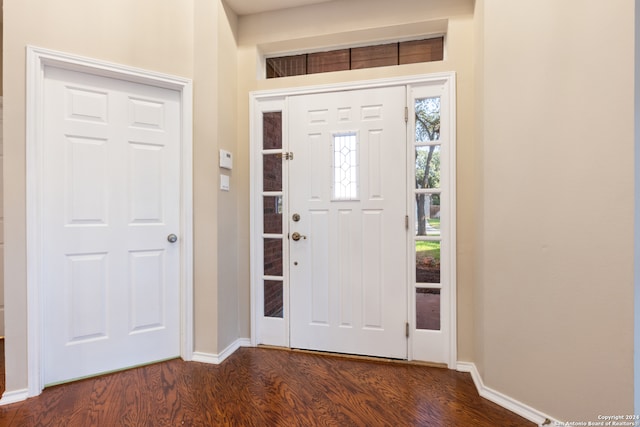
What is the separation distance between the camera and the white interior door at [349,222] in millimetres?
2115

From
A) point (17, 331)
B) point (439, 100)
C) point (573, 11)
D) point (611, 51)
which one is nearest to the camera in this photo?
point (611, 51)

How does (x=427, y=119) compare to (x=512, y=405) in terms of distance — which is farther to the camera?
(x=427, y=119)

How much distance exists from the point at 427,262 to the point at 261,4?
2312mm

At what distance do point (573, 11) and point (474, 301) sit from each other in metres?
1.66

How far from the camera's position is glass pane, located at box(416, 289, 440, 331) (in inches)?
81.5

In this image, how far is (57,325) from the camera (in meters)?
1.80

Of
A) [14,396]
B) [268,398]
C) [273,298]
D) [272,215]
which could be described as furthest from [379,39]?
[14,396]

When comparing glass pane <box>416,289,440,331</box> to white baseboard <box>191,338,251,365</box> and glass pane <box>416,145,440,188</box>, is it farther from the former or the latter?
white baseboard <box>191,338,251,365</box>

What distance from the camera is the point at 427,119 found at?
2.10 m

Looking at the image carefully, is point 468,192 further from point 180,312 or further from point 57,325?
point 57,325

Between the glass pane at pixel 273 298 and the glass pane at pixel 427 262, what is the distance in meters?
1.09

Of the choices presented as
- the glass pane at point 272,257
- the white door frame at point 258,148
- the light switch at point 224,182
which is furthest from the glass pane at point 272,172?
the glass pane at point 272,257

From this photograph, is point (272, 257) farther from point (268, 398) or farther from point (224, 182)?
point (268, 398)

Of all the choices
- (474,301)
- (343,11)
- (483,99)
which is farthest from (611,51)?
(343,11)
